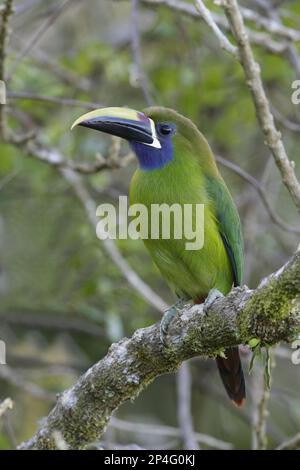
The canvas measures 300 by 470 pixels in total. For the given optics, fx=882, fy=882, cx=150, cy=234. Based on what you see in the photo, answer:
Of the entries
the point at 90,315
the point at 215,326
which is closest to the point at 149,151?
the point at 215,326

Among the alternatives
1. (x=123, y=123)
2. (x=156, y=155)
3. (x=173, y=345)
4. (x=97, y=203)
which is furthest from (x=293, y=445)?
(x=97, y=203)

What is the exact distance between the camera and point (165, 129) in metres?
3.26

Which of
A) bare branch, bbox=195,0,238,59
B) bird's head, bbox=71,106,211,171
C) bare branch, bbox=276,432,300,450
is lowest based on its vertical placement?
bare branch, bbox=276,432,300,450

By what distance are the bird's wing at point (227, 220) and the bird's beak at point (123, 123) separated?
0.85 feet

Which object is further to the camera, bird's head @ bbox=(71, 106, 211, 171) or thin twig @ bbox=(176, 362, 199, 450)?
thin twig @ bbox=(176, 362, 199, 450)

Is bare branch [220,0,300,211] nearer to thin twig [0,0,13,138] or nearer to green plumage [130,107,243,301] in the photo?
green plumage [130,107,243,301]

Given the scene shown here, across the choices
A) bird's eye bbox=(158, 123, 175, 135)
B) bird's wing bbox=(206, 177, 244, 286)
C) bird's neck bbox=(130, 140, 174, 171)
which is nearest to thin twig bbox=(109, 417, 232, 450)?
bird's wing bbox=(206, 177, 244, 286)

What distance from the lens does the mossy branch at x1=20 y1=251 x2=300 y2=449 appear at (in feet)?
6.84

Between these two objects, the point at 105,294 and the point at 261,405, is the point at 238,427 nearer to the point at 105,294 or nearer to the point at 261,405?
the point at 105,294

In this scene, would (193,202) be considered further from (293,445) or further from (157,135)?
(293,445)

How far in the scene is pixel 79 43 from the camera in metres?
5.45

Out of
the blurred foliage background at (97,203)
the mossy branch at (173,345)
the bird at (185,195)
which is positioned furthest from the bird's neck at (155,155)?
the blurred foliage background at (97,203)

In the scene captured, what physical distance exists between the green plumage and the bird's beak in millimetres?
51

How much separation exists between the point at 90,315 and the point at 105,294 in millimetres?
239
